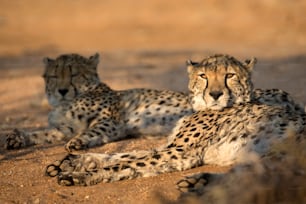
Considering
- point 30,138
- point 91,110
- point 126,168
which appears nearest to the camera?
point 126,168

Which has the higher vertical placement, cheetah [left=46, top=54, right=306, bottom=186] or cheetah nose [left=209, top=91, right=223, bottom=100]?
cheetah nose [left=209, top=91, right=223, bottom=100]

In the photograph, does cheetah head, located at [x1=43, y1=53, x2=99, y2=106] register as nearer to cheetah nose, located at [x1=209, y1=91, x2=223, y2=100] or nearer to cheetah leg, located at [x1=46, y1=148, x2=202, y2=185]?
cheetah leg, located at [x1=46, y1=148, x2=202, y2=185]

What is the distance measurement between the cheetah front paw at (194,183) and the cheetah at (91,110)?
197cm

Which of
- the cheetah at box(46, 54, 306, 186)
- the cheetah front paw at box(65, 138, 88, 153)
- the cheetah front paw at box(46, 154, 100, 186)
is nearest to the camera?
the cheetah at box(46, 54, 306, 186)

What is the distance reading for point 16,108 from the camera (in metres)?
9.47

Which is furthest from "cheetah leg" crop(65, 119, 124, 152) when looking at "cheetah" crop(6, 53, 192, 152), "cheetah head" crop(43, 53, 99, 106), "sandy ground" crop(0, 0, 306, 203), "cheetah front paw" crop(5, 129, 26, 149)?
"cheetah head" crop(43, 53, 99, 106)

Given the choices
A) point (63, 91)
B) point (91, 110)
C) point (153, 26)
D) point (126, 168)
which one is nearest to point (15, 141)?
point (91, 110)

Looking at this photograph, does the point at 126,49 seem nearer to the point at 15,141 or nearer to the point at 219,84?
the point at 15,141

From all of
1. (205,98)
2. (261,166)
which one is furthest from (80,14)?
(261,166)

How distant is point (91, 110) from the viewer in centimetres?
761

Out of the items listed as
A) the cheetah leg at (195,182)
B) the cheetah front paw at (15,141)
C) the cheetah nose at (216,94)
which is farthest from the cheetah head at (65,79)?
the cheetah leg at (195,182)

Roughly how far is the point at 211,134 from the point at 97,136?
1.73 metres

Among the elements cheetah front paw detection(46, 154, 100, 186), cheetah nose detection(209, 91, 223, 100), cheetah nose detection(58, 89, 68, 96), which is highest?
cheetah nose detection(209, 91, 223, 100)

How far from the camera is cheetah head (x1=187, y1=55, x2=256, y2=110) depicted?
5961 mm
